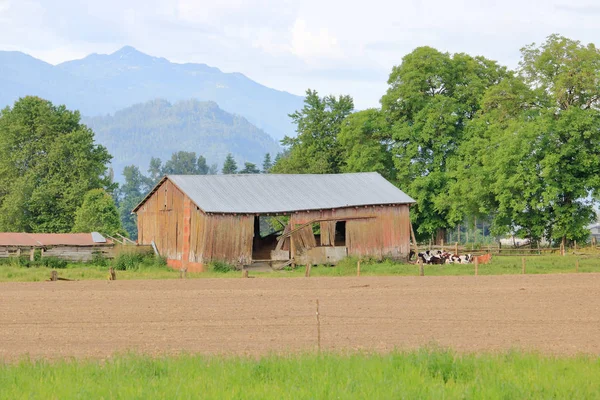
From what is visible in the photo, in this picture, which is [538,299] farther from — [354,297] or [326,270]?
[326,270]

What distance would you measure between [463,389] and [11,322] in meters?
13.5

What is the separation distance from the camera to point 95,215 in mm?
61125

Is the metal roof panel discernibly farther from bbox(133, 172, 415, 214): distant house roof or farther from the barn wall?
the barn wall

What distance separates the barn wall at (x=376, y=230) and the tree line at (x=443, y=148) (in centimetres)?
795

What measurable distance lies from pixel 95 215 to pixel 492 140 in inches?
1100

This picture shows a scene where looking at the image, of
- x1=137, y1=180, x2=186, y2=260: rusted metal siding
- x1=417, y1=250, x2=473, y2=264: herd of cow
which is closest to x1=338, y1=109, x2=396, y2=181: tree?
x1=417, y1=250, x2=473, y2=264: herd of cow

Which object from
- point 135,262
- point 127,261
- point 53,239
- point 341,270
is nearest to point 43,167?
point 53,239

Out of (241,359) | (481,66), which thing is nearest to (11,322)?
(241,359)

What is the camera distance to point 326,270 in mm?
41062

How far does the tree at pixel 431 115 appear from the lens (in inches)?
2309

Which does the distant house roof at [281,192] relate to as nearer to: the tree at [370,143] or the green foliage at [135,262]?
the green foliage at [135,262]

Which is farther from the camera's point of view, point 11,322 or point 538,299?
point 538,299

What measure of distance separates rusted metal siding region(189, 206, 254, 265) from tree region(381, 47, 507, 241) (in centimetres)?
1923

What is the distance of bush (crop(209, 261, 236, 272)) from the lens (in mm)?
41250
